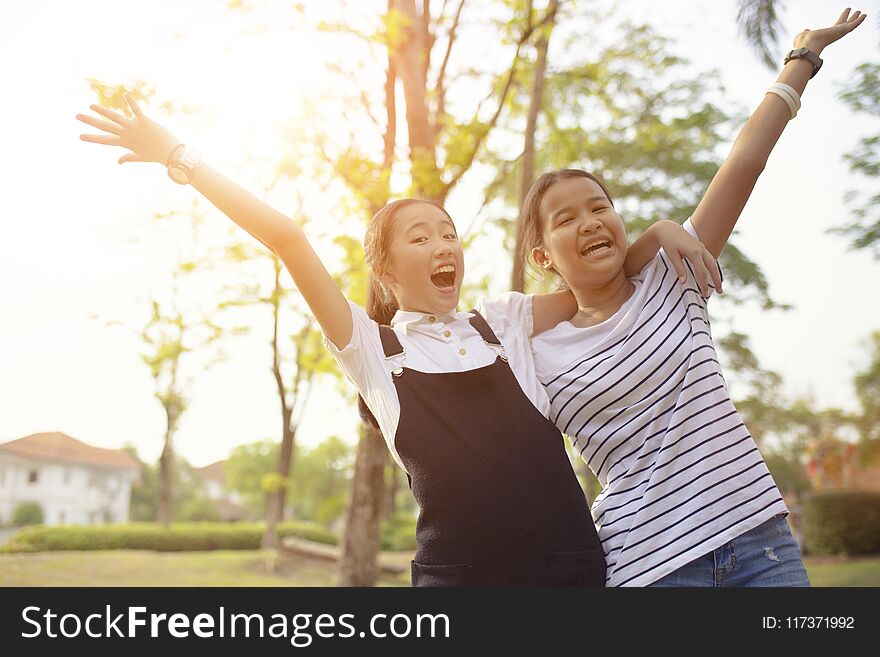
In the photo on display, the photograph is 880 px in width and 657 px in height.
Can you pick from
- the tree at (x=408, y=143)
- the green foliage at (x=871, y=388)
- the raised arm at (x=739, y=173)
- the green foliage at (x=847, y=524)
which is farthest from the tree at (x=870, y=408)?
the raised arm at (x=739, y=173)

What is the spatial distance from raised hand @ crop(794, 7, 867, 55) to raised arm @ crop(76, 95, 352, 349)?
50.8 inches

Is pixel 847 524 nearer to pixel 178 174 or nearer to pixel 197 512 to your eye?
pixel 178 174

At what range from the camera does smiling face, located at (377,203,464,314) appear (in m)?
1.83

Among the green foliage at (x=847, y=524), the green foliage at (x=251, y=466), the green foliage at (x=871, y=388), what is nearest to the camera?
the green foliage at (x=847, y=524)

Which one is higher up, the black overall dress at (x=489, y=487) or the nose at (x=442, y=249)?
the nose at (x=442, y=249)

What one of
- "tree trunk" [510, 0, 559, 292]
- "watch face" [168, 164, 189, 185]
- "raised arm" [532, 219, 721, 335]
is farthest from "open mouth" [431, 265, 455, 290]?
"tree trunk" [510, 0, 559, 292]

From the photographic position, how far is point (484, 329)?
1.84 meters

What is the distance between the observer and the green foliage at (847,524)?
11859 mm

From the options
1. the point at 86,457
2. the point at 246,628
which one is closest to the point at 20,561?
the point at 246,628

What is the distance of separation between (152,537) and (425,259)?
49.3 feet

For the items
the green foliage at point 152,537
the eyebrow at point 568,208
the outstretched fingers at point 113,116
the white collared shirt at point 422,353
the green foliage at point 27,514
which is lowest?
the white collared shirt at point 422,353

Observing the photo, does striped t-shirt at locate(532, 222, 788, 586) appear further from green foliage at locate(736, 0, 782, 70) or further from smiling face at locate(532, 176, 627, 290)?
green foliage at locate(736, 0, 782, 70)

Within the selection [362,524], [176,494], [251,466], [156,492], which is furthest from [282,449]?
[251,466]

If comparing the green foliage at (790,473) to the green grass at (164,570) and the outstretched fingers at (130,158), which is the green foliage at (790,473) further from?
the outstretched fingers at (130,158)
